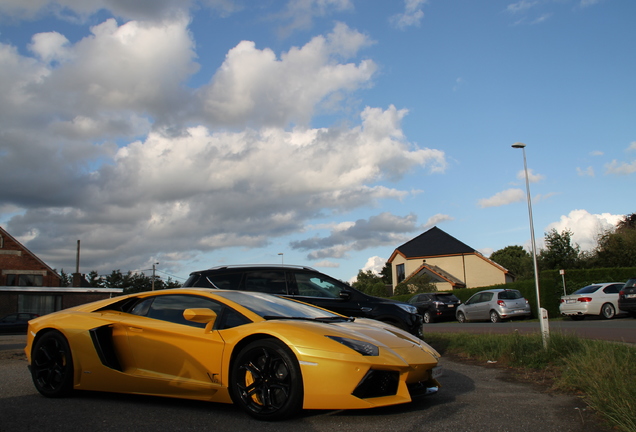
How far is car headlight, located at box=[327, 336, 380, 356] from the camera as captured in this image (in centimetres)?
436

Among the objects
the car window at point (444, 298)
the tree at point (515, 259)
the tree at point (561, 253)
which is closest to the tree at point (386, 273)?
the tree at point (515, 259)

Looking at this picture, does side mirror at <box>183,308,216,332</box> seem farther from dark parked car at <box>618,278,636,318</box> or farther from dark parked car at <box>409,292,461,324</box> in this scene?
dark parked car at <box>409,292,461,324</box>

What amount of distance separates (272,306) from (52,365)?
2339 millimetres

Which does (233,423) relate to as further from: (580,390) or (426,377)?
(580,390)

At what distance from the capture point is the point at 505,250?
10050 cm

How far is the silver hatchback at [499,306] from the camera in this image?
72.8 feet

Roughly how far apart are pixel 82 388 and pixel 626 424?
475cm

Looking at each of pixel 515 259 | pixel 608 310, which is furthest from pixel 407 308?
pixel 515 259

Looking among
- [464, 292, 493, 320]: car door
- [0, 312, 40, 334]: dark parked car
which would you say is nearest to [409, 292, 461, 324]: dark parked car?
[464, 292, 493, 320]: car door

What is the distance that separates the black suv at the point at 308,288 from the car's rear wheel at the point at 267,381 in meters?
4.44

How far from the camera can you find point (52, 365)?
5.47 metres

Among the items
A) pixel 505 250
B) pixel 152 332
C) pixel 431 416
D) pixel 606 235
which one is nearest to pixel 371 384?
pixel 431 416

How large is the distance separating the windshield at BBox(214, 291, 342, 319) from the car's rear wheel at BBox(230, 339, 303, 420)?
0.50m

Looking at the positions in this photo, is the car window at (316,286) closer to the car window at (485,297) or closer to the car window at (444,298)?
the car window at (485,297)
